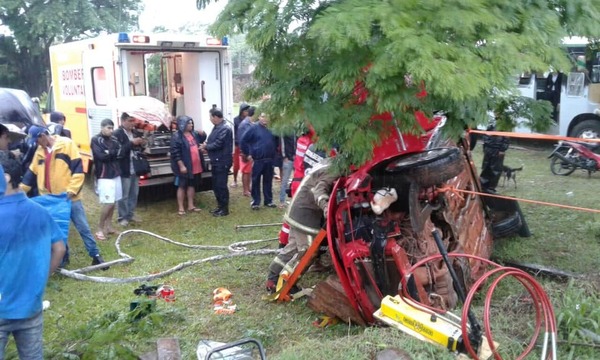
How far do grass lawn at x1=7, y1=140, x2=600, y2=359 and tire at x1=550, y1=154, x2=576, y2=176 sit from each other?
1.57 metres

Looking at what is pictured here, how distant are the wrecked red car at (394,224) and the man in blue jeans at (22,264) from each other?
88.9 inches

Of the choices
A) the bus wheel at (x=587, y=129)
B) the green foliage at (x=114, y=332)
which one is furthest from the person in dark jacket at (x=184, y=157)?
the bus wheel at (x=587, y=129)

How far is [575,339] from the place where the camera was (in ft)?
11.3

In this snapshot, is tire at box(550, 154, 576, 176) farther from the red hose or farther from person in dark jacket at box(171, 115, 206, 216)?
the red hose

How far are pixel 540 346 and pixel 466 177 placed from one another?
286 centimetres

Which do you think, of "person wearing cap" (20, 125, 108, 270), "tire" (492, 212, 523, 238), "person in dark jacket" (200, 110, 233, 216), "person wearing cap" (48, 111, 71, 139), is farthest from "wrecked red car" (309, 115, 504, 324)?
"person wearing cap" (48, 111, 71, 139)

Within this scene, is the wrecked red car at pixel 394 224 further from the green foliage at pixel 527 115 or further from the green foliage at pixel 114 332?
the green foliage at pixel 114 332

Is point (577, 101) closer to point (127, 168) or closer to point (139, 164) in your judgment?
point (139, 164)

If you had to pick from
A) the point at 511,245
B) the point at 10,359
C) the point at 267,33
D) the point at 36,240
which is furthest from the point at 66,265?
the point at 511,245

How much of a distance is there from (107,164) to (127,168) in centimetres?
68

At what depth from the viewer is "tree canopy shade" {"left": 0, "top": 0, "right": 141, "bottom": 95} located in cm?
2333

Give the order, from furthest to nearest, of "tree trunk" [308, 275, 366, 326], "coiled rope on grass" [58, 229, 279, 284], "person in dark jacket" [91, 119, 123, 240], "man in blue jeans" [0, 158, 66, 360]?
"person in dark jacket" [91, 119, 123, 240], "coiled rope on grass" [58, 229, 279, 284], "tree trunk" [308, 275, 366, 326], "man in blue jeans" [0, 158, 66, 360]

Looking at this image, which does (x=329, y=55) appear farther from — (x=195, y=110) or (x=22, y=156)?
(x=195, y=110)

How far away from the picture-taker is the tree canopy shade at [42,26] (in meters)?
23.3
